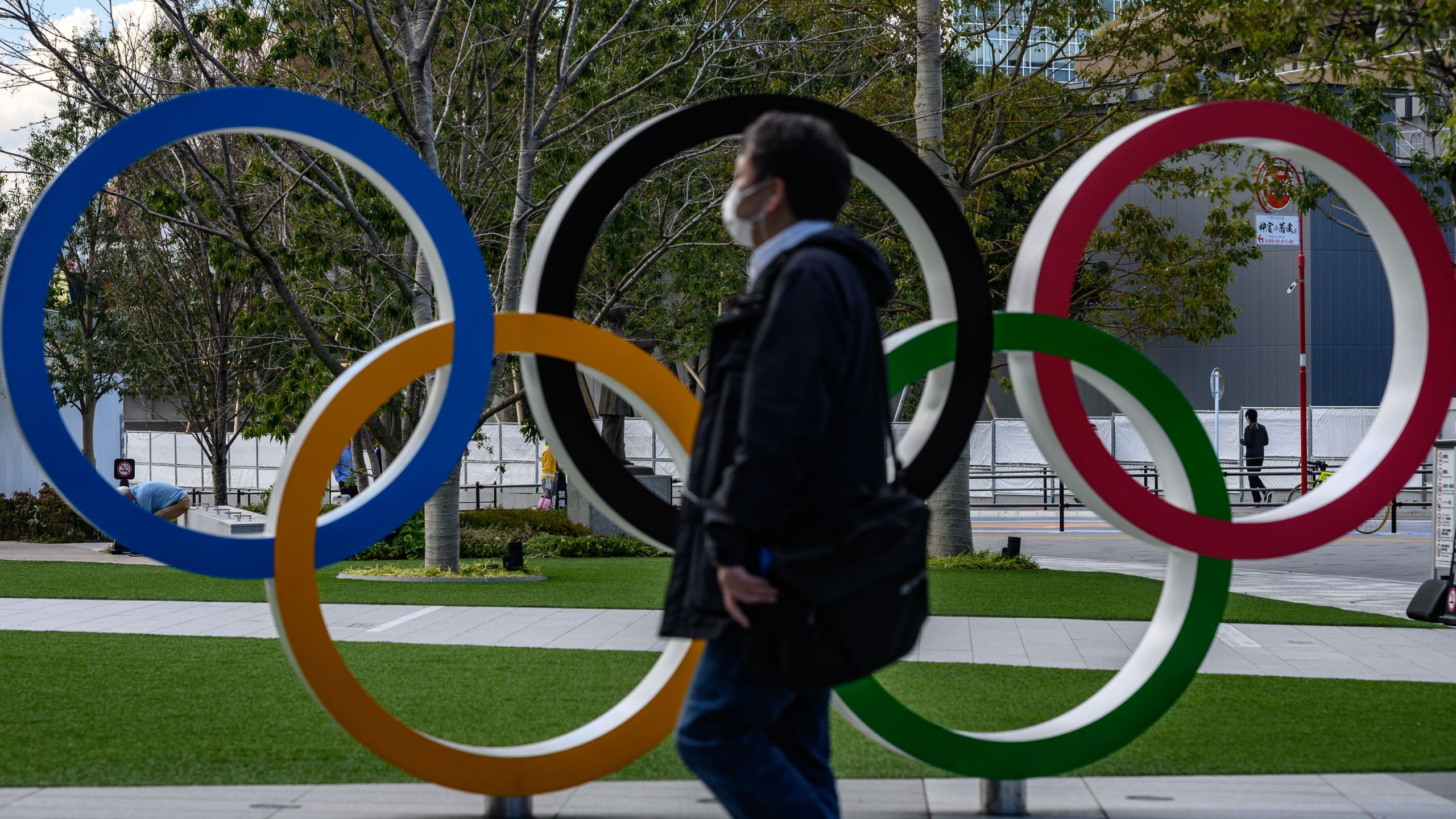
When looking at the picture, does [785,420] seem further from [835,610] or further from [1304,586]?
[1304,586]

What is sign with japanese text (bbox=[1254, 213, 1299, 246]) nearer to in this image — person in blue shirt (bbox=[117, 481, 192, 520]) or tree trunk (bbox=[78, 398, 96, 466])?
person in blue shirt (bbox=[117, 481, 192, 520])

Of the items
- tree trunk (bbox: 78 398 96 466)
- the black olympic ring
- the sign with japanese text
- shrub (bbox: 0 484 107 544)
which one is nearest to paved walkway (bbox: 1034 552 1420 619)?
the black olympic ring

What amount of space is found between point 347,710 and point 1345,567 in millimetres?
14319

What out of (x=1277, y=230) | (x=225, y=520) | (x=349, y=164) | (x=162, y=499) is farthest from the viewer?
(x=1277, y=230)

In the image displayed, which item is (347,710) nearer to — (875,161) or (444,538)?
(875,161)

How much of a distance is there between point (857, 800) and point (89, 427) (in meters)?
26.2

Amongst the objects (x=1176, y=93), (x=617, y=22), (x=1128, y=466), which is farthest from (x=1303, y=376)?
(x=617, y=22)

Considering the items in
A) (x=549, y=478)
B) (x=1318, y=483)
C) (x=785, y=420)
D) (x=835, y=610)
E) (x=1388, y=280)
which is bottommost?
(x=549, y=478)

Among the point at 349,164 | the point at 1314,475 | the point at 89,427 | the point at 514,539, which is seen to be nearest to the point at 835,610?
the point at 349,164

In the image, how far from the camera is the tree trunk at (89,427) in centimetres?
2688

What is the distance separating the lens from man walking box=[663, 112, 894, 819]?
111 inches

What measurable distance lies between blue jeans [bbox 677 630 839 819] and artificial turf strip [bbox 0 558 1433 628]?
810 centimetres

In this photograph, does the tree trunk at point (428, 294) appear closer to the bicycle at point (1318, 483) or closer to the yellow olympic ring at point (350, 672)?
the yellow olympic ring at point (350, 672)

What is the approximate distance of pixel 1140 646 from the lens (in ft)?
16.5
